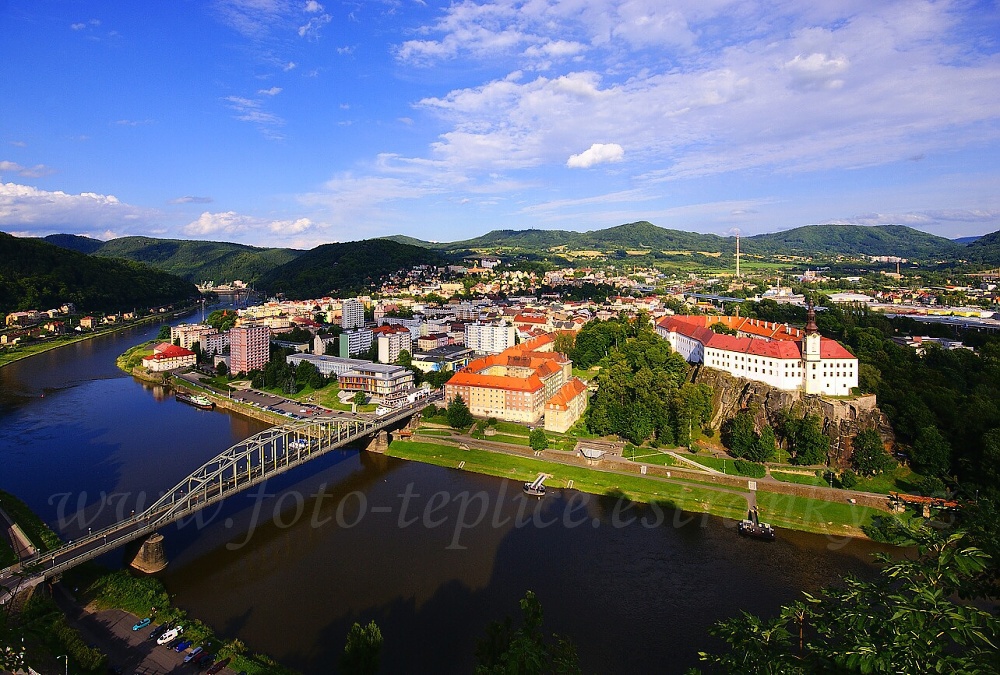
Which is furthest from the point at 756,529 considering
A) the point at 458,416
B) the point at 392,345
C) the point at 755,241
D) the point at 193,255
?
the point at 755,241

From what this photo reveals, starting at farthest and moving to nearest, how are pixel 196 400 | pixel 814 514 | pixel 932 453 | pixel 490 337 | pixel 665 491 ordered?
pixel 490 337, pixel 196 400, pixel 665 491, pixel 932 453, pixel 814 514

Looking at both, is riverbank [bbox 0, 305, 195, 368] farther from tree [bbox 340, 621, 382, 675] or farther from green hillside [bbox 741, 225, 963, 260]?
green hillside [bbox 741, 225, 963, 260]

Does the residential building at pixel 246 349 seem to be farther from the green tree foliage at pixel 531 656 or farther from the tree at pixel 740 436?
the green tree foliage at pixel 531 656

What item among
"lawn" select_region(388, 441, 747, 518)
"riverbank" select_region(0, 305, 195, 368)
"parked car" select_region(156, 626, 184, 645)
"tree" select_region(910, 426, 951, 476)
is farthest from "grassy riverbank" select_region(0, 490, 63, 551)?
"riverbank" select_region(0, 305, 195, 368)

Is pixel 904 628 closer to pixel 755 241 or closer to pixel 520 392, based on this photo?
pixel 520 392

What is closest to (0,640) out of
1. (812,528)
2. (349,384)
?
(812,528)

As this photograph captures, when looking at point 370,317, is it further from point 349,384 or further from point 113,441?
→ point 113,441
